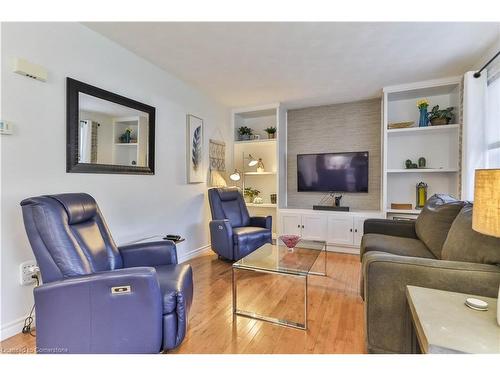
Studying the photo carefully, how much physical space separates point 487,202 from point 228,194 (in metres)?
2.92

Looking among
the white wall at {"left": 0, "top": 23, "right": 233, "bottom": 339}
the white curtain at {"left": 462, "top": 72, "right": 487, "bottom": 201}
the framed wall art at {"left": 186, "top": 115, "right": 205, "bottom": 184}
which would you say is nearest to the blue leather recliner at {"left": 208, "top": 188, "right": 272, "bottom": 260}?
the framed wall art at {"left": 186, "top": 115, "right": 205, "bottom": 184}

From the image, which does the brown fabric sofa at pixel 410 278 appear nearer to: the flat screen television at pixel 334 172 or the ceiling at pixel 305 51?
the ceiling at pixel 305 51

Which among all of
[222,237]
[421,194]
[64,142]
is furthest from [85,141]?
[421,194]

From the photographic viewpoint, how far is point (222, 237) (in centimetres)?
307

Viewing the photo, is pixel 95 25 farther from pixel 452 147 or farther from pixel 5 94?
pixel 452 147

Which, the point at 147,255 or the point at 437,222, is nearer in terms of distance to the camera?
the point at 147,255

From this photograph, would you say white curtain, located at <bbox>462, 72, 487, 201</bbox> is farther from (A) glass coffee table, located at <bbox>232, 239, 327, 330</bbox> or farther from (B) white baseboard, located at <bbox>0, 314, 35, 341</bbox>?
(B) white baseboard, located at <bbox>0, 314, 35, 341</bbox>

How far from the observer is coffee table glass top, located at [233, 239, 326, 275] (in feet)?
6.20

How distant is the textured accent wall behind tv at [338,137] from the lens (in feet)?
12.7

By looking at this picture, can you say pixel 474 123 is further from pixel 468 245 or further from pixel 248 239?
pixel 248 239

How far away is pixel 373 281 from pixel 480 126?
2.48 m

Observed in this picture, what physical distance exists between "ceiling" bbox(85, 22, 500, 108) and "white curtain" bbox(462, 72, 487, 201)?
0.28 m

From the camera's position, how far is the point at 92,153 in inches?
86.4
